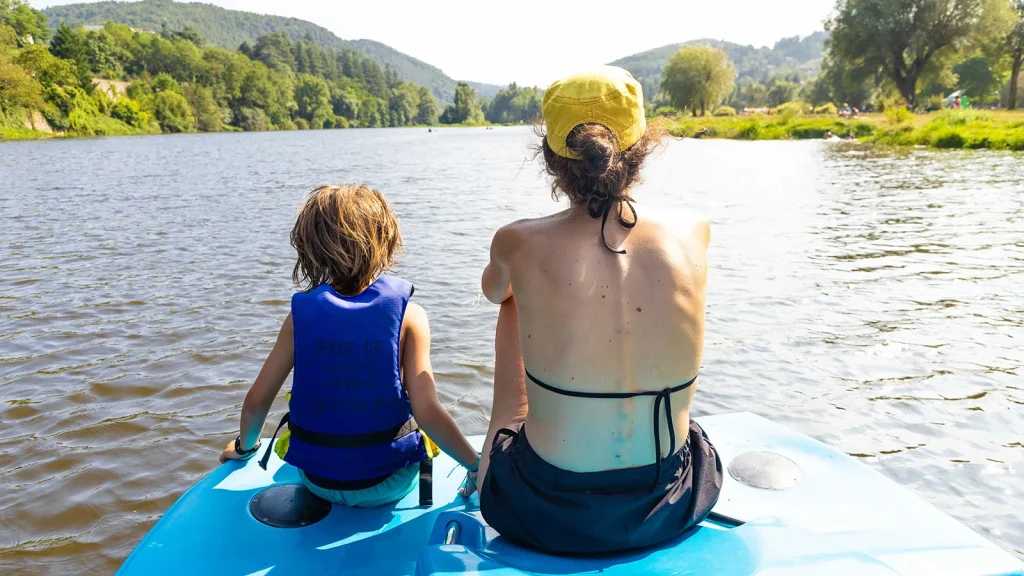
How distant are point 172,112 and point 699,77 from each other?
52.5m

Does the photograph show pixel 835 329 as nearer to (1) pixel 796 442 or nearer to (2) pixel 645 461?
(1) pixel 796 442

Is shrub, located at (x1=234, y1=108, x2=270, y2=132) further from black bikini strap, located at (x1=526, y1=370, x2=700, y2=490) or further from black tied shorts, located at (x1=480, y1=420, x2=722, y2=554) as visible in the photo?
black bikini strap, located at (x1=526, y1=370, x2=700, y2=490)

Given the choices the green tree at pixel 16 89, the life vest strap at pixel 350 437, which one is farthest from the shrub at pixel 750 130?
the green tree at pixel 16 89

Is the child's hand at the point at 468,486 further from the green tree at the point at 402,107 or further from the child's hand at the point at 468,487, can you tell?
the green tree at the point at 402,107

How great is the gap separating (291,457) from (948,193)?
1505 cm

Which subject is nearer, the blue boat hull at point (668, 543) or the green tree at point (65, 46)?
the blue boat hull at point (668, 543)

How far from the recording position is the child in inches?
93.7

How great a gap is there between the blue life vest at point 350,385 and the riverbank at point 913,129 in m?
17.3

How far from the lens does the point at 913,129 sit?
92.5 feet

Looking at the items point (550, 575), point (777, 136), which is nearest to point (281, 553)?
point (550, 575)

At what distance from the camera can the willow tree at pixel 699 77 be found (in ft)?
204

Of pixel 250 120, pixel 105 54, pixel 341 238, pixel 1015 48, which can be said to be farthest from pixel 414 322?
pixel 105 54

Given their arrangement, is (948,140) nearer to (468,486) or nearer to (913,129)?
(913,129)

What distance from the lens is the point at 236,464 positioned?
292 centimetres
